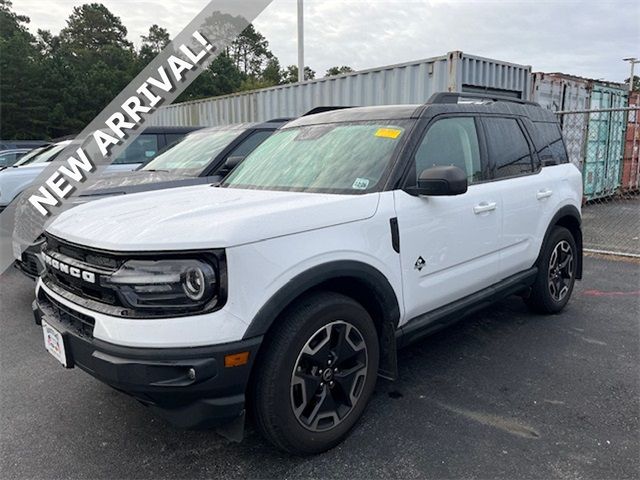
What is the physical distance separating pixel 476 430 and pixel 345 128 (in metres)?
2.03

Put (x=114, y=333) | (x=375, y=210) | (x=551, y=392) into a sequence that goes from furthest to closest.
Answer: (x=551, y=392), (x=375, y=210), (x=114, y=333)

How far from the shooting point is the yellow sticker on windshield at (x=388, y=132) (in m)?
2.96

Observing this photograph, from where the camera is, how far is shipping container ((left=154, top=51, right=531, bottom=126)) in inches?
306

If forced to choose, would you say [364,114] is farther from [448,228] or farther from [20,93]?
[20,93]

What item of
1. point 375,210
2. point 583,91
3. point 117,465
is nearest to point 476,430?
point 375,210

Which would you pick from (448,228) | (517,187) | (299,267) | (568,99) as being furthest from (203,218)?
(568,99)

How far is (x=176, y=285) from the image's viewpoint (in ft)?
6.66

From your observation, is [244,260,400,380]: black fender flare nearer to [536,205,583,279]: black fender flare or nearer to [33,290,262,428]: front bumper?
[33,290,262,428]: front bumper

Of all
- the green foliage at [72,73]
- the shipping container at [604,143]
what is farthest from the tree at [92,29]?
the shipping container at [604,143]

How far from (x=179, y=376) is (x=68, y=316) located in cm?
82

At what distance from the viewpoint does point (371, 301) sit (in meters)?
Result: 2.69

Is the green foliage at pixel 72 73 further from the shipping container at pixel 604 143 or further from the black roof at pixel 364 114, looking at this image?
the black roof at pixel 364 114

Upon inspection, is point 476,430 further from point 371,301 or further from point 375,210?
point 375,210

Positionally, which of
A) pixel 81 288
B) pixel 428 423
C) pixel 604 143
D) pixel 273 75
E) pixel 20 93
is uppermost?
pixel 273 75
